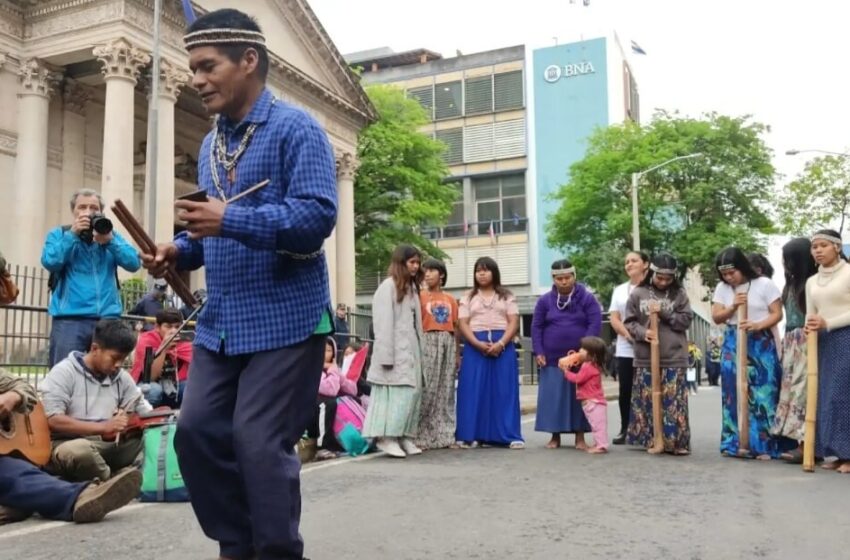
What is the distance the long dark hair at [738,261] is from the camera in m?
8.01

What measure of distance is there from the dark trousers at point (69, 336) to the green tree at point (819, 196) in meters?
31.9

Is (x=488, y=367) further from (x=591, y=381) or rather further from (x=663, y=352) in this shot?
(x=663, y=352)

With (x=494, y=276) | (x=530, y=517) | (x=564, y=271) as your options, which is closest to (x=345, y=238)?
(x=494, y=276)

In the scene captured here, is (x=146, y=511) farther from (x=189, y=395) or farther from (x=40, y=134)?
(x=40, y=134)

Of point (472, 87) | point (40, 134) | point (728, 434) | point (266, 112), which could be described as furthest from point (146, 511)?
point (472, 87)

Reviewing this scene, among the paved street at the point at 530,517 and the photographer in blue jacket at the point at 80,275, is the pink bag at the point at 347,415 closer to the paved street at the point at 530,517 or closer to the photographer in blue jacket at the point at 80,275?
the paved street at the point at 530,517

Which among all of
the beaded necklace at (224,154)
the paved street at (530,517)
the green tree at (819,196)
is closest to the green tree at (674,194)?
the green tree at (819,196)

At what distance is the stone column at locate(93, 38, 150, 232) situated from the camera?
21500 mm

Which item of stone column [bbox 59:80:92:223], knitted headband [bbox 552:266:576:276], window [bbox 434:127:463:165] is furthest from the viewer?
window [bbox 434:127:463:165]

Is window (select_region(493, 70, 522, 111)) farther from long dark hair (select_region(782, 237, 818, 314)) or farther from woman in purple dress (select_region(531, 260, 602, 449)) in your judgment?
long dark hair (select_region(782, 237, 818, 314))

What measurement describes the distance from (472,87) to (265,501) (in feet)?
150

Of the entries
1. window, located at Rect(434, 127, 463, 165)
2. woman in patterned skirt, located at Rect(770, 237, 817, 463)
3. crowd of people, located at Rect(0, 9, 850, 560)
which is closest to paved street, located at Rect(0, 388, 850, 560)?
woman in patterned skirt, located at Rect(770, 237, 817, 463)

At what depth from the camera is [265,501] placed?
2.93 m

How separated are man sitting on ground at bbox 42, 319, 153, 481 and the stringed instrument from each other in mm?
169
